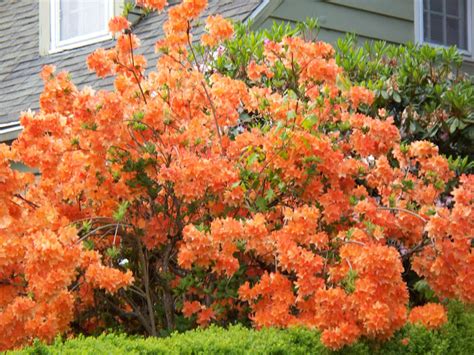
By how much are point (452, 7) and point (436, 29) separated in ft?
1.46

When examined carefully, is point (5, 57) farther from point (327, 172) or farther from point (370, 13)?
point (327, 172)

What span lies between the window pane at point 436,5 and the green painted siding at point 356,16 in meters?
0.67

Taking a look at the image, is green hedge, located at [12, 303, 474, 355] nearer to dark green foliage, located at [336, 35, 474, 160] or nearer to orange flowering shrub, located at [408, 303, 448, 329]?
orange flowering shrub, located at [408, 303, 448, 329]

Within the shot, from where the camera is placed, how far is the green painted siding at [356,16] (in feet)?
29.4

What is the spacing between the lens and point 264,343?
4.87 meters

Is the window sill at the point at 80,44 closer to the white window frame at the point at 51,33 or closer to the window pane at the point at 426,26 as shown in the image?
the white window frame at the point at 51,33

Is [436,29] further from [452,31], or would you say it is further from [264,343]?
[264,343]

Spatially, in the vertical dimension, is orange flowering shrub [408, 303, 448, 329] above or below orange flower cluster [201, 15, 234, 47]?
below

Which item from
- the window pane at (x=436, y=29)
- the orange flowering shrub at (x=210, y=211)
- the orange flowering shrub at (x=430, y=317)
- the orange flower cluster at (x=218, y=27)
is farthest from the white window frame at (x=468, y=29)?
the orange flowering shrub at (x=430, y=317)

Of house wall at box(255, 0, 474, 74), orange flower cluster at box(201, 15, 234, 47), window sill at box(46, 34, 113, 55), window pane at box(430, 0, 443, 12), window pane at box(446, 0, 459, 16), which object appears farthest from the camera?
window pane at box(446, 0, 459, 16)

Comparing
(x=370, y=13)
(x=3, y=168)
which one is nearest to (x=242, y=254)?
(x=3, y=168)

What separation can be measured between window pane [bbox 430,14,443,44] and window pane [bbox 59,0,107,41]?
3.32 m

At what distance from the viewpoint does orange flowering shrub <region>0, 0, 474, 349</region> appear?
516 centimetres

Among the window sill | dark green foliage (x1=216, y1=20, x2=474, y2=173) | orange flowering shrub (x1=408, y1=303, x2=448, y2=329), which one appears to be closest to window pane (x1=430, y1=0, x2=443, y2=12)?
dark green foliage (x1=216, y1=20, x2=474, y2=173)
